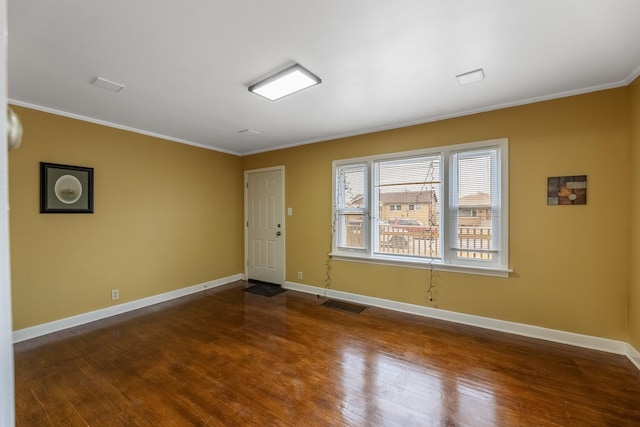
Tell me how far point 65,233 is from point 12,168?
2.64ft

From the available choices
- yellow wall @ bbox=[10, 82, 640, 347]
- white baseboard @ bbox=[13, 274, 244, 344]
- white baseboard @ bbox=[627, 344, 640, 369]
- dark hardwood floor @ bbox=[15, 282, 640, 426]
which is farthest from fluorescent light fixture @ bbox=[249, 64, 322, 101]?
white baseboard @ bbox=[627, 344, 640, 369]

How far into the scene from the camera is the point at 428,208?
3518 mm

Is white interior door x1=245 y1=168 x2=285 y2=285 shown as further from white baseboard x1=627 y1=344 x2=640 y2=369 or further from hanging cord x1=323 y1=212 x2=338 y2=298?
white baseboard x1=627 y1=344 x2=640 y2=369

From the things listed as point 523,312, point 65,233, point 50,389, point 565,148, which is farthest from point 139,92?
point 523,312

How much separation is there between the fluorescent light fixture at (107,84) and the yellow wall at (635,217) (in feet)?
14.9

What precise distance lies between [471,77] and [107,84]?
3.20m

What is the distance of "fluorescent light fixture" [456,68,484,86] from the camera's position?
2336 mm

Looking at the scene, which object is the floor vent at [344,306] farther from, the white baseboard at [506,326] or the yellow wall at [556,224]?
the yellow wall at [556,224]

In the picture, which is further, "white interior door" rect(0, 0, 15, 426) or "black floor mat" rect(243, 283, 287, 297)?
"black floor mat" rect(243, 283, 287, 297)

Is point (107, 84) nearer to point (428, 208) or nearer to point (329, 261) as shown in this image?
point (329, 261)

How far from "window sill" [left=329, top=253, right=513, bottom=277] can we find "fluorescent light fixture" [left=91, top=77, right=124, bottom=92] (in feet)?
10.4

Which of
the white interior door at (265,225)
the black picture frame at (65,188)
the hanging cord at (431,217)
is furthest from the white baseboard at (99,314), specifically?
the hanging cord at (431,217)

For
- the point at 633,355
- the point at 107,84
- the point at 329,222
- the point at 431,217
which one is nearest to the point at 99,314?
the point at 107,84

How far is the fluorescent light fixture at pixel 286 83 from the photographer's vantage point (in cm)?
231
